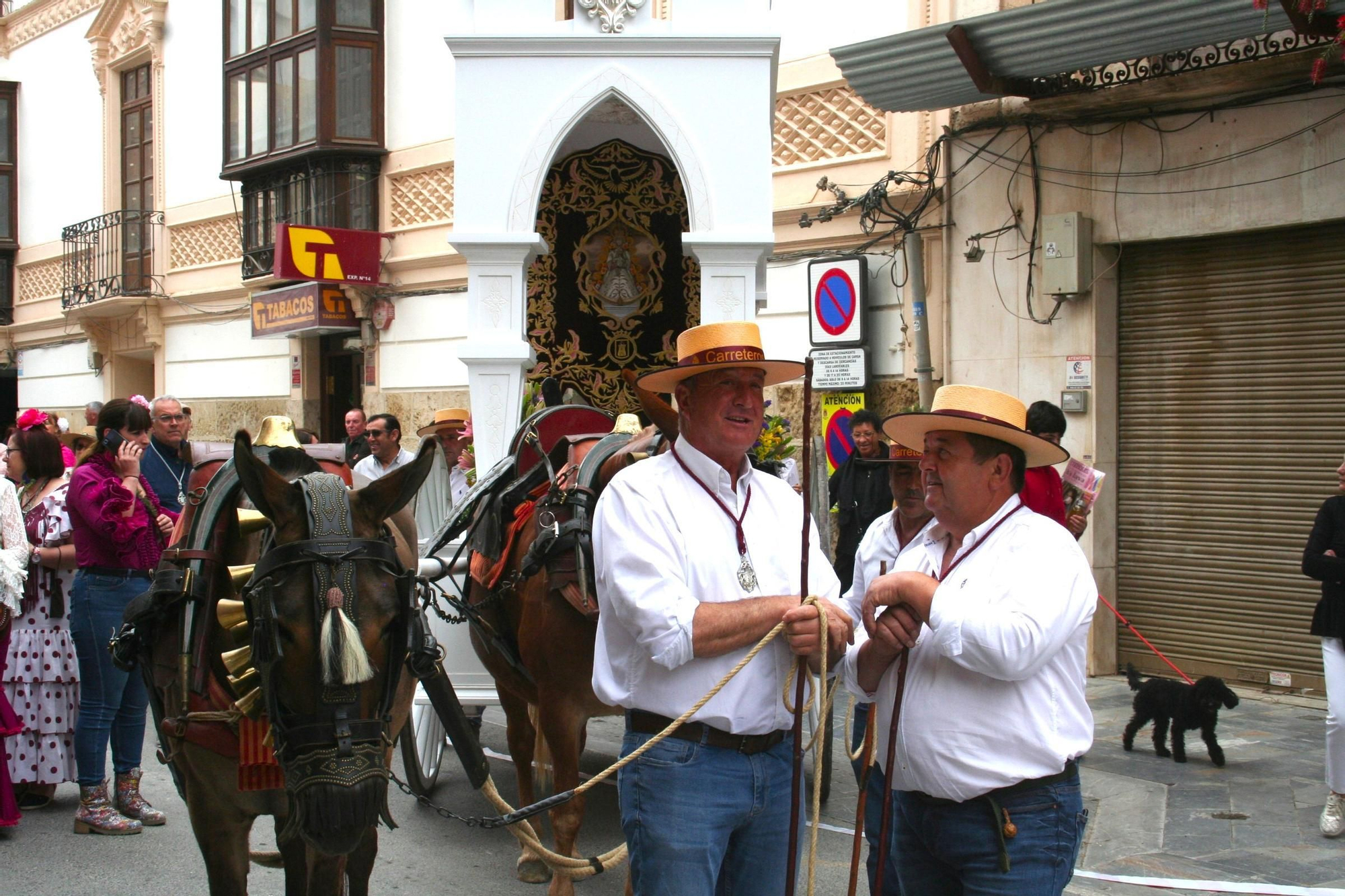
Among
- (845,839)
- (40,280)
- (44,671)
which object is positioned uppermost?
(40,280)

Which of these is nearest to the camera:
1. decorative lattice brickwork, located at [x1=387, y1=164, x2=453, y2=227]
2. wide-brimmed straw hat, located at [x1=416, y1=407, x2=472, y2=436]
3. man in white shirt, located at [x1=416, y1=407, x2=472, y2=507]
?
man in white shirt, located at [x1=416, y1=407, x2=472, y2=507]

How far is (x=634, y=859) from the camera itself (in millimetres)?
2945

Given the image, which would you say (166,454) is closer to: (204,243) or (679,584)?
(679,584)

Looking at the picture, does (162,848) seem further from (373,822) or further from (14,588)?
(373,822)

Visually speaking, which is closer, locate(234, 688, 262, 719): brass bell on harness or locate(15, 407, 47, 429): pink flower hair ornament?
locate(234, 688, 262, 719): brass bell on harness

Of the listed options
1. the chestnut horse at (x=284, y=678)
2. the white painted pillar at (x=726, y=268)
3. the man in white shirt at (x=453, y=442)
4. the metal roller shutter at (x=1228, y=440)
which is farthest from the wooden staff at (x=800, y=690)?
the metal roller shutter at (x=1228, y=440)

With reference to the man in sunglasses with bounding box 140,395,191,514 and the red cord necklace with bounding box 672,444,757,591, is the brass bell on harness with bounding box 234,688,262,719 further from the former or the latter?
the man in sunglasses with bounding box 140,395,191,514

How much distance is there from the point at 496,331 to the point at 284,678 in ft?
13.3

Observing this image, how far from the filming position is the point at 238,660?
125 inches

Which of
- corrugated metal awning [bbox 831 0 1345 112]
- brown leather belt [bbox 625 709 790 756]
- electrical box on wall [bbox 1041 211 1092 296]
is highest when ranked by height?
corrugated metal awning [bbox 831 0 1345 112]

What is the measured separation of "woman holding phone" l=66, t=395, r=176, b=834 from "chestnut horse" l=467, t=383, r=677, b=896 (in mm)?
1922

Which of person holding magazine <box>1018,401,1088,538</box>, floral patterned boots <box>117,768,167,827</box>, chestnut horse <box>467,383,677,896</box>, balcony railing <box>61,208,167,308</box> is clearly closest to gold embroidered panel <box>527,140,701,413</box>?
person holding magazine <box>1018,401,1088,538</box>

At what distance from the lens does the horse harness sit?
9.18 ft

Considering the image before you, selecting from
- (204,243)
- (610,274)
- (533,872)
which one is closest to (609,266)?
(610,274)
